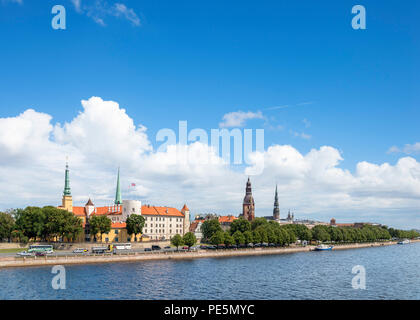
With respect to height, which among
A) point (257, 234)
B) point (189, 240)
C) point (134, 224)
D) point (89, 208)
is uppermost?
point (89, 208)

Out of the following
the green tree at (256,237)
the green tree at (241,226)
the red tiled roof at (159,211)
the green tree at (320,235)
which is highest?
the red tiled roof at (159,211)

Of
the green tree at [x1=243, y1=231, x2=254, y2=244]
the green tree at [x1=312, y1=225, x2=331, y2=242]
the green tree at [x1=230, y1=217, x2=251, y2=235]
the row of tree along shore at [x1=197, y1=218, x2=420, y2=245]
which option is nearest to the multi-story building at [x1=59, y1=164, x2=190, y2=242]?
the row of tree along shore at [x1=197, y1=218, x2=420, y2=245]

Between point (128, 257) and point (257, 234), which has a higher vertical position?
point (257, 234)

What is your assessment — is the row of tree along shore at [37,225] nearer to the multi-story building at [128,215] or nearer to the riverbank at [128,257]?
the multi-story building at [128,215]

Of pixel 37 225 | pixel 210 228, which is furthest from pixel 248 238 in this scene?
pixel 37 225

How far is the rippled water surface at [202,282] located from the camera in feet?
184

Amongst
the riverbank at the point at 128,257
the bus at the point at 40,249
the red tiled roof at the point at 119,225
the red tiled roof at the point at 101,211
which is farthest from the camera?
the red tiled roof at the point at 101,211

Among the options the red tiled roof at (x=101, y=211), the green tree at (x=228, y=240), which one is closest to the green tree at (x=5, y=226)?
the red tiled roof at (x=101, y=211)

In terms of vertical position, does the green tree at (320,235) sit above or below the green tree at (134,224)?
below

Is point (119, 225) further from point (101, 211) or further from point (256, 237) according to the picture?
point (256, 237)

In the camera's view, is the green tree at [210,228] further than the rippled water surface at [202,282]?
Yes

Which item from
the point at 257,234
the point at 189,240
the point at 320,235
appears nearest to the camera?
the point at 189,240

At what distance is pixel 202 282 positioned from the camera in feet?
220
